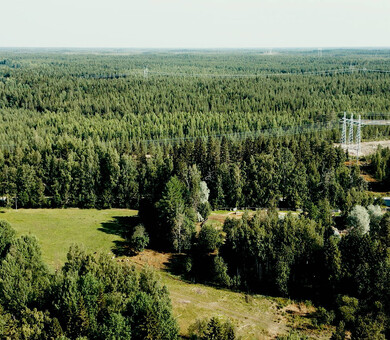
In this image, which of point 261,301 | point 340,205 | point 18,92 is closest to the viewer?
point 261,301

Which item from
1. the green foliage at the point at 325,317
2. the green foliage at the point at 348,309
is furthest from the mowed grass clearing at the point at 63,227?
the green foliage at the point at 348,309

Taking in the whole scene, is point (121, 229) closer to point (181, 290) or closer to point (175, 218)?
point (175, 218)

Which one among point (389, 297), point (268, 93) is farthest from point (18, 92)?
point (389, 297)

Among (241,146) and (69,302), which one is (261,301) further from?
(241,146)

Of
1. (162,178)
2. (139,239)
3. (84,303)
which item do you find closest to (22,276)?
(84,303)

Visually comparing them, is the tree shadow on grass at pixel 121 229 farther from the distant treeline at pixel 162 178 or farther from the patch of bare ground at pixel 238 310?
the patch of bare ground at pixel 238 310

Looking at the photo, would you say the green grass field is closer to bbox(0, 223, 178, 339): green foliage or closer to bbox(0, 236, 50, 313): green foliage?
bbox(0, 223, 178, 339): green foliage

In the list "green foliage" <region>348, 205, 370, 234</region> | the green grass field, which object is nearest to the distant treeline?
the green grass field
